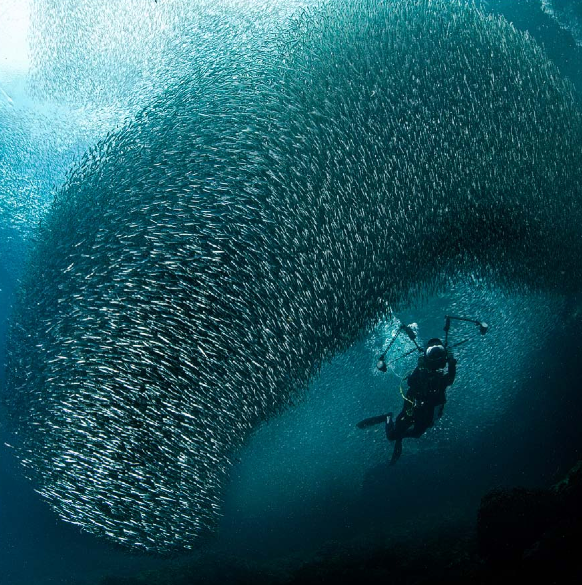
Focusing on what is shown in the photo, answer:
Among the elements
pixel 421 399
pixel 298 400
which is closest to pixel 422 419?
pixel 421 399

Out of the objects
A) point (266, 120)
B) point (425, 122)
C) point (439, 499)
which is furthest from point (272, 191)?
point (439, 499)

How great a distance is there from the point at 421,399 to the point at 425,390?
9.0 inches

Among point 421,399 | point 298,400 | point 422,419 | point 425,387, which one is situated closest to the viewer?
point 425,387

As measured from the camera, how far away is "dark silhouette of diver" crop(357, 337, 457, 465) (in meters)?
6.14

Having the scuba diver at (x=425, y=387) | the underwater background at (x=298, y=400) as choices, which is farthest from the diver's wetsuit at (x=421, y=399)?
the underwater background at (x=298, y=400)

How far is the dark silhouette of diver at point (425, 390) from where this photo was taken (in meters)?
6.14

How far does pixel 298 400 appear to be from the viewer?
7.12m

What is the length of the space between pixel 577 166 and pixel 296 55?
5192 mm

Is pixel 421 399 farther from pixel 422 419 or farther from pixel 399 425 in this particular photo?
pixel 399 425

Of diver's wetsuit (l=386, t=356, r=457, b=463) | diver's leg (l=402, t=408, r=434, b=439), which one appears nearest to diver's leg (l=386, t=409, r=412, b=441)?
diver's wetsuit (l=386, t=356, r=457, b=463)

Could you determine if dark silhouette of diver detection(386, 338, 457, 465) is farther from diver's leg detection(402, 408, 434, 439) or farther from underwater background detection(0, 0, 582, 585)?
underwater background detection(0, 0, 582, 585)

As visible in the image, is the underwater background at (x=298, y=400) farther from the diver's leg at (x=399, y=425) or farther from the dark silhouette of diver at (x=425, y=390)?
the diver's leg at (x=399, y=425)

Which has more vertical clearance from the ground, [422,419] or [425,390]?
[425,390]

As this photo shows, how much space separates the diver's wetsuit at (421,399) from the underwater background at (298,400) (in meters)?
1.22
